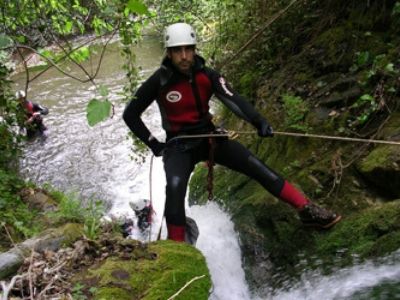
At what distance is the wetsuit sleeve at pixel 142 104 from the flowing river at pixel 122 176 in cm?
52

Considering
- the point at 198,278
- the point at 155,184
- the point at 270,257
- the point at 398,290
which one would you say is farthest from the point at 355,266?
the point at 155,184

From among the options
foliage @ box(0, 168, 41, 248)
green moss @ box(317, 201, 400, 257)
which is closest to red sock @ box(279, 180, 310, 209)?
green moss @ box(317, 201, 400, 257)

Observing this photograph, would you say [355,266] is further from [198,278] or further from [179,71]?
[179,71]

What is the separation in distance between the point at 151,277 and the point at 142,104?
7.11ft

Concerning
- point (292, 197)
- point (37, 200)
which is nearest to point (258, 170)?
A: point (292, 197)

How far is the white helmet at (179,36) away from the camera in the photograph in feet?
14.3

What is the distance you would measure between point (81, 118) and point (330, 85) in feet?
33.2

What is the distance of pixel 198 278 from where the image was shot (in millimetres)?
2820

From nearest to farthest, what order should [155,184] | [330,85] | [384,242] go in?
1. [384,242]
2. [330,85]
3. [155,184]

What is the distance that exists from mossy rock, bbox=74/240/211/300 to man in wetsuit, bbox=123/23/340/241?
1.16 meters

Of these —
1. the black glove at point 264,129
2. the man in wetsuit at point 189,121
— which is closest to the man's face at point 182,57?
the man in wetsuit at point 189,121

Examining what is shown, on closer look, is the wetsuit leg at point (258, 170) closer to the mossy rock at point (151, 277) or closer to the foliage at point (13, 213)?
the mossy rock at point (151, 277)

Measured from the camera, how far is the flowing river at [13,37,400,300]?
3.70 metres

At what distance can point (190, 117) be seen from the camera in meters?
4.57
